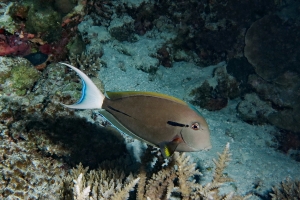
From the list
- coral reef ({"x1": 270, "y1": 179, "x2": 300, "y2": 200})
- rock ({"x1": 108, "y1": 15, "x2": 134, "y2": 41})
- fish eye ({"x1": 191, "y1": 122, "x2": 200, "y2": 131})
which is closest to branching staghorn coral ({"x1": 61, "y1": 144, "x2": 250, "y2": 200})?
coral reef ({"x1": 270, "y1": 179, "x2": 300, "y2": 200})

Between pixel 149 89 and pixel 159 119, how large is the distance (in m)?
4.17

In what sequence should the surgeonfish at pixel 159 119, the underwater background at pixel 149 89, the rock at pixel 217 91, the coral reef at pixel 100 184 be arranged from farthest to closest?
the rock at pixel 217 91, the underwater background at pixel 149 89, the coral reef at pixel 100 184, the surgeonfish at pixel 159 119

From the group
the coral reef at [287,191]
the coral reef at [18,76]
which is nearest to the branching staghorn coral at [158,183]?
the coral reef at [287,191]

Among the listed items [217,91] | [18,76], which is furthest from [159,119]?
[217,91]

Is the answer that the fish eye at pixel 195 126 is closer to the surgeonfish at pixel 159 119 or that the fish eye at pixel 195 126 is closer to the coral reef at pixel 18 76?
the surgeonfish at pixel 159 119

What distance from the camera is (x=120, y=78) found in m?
6.06

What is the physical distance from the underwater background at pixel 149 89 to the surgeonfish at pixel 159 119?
82 centimetres

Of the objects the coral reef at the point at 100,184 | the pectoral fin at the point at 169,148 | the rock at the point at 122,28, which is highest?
the rock at the point at 122,28

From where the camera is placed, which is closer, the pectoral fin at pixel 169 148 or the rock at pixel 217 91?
the pectoral fin at pixel 169 148

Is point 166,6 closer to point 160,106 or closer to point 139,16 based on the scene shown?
point 139,16

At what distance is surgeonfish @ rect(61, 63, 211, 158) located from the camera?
191cm

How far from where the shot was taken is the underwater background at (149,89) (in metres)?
3.34

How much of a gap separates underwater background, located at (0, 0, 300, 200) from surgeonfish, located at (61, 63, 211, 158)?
82 cm

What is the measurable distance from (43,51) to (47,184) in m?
3.03
